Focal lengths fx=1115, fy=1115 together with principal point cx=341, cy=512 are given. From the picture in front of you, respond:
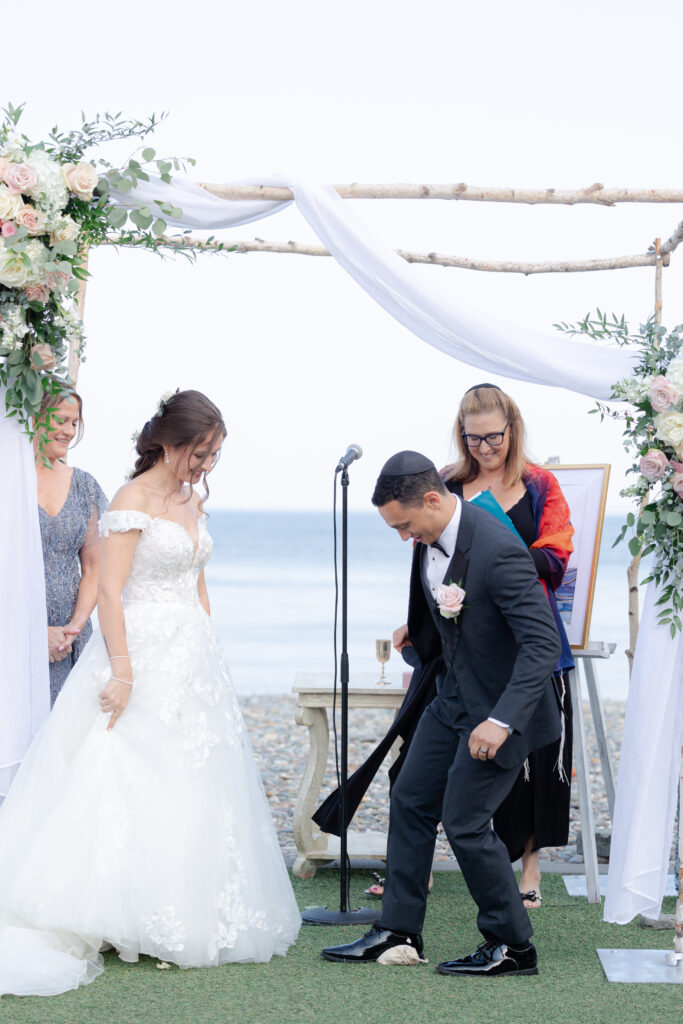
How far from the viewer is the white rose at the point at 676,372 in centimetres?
345

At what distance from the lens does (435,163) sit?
539 inches

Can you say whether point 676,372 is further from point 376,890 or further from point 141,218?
point 376,890

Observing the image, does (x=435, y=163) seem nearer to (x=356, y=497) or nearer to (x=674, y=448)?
(x=674, y=448)

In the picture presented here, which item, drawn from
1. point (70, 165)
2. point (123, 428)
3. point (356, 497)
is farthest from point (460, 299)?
point (356, 497)

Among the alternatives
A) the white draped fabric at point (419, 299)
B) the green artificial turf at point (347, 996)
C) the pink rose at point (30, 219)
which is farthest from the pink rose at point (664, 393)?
the pink rose at point (30, 219)

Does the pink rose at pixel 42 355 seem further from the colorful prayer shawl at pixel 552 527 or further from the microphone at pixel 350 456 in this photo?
the colorful prayer shawl at pixel 552 527

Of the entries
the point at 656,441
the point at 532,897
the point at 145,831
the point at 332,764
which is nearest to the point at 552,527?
the point at 656,441

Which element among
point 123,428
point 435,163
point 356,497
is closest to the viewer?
point 435,163

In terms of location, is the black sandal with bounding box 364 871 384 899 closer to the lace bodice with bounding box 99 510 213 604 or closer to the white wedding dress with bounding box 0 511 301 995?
the white wedding dress with bounding box 0 511 301 995

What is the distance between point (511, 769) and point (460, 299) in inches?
64.9

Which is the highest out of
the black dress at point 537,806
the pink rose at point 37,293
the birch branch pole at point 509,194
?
the birch branch pole at point 509,194

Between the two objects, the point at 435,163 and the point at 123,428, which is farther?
the point at 123,428

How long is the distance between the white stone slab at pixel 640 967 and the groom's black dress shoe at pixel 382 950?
595 mm

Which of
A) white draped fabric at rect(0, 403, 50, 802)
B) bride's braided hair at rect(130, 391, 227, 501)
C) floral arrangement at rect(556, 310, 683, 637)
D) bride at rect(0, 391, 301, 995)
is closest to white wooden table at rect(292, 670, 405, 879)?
bride at rect(0, 391, 301, 995)
